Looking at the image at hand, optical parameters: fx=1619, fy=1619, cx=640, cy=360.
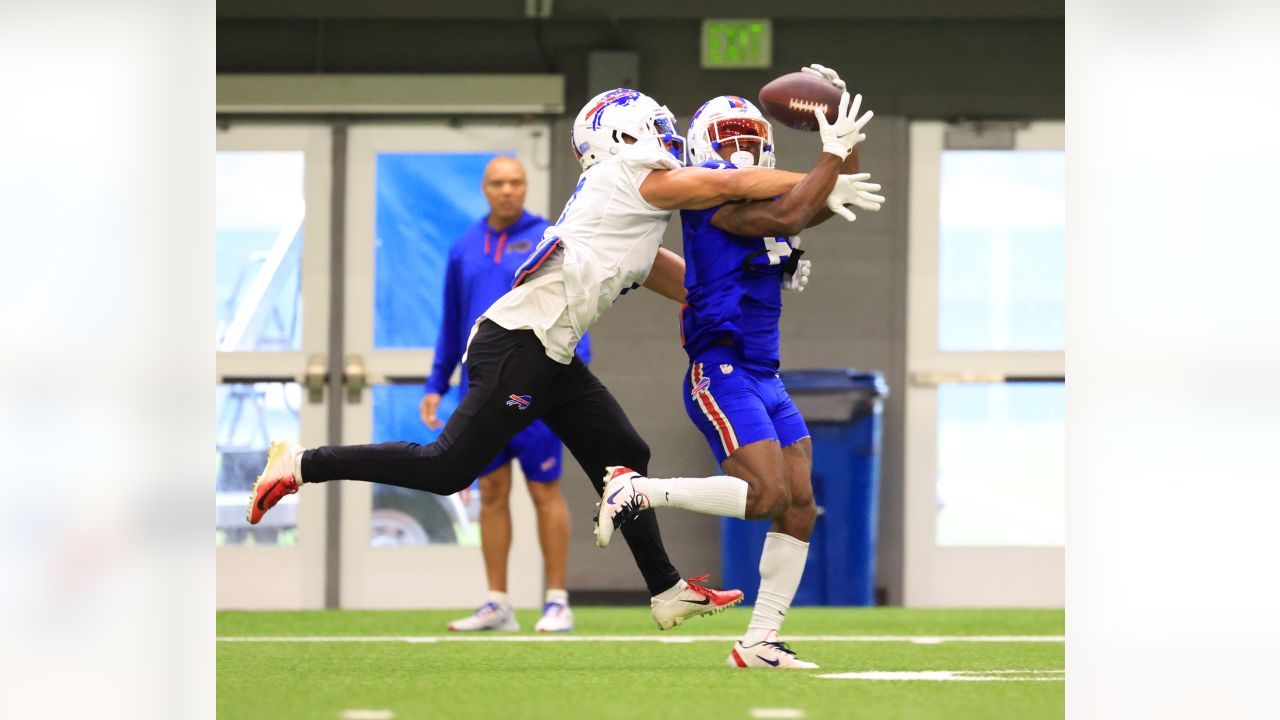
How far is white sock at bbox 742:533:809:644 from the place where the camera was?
15.8 ft

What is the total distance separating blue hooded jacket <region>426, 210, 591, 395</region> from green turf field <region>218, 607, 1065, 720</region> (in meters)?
1.21

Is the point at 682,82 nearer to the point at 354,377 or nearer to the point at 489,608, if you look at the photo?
the point at 354,377

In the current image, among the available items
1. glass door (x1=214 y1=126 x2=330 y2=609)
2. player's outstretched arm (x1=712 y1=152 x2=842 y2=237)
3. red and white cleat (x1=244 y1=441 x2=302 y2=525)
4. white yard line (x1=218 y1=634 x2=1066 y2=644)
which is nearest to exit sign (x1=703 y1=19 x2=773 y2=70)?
glass door (x1=214 y1=126 x2=330 y2=609)

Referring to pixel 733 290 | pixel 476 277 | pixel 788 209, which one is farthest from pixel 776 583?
pixel 476 277

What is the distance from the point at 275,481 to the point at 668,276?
1382mm

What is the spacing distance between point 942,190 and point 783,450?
5014mm

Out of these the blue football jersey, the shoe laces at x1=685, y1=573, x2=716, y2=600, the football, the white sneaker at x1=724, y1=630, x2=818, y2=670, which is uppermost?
the football

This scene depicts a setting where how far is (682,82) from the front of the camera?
9.29 m

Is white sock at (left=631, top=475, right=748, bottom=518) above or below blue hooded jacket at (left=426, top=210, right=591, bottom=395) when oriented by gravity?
below

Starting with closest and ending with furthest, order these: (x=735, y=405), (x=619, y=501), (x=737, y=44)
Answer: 1. (x=619, y=501)
2. (x=735, y=405)
3. (x=737, y=44)

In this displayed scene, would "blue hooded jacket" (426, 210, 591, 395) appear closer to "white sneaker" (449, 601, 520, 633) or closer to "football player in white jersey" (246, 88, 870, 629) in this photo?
"white sneaker" (449, 601, 520, 633)

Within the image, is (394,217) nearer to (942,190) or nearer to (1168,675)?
(942,190)

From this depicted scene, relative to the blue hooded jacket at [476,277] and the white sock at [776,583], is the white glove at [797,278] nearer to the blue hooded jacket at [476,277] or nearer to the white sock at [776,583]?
the white sock at [776,583]

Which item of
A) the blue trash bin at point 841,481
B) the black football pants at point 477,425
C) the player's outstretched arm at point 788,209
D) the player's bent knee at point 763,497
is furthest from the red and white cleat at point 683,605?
the blue trash bin at point 841,481
